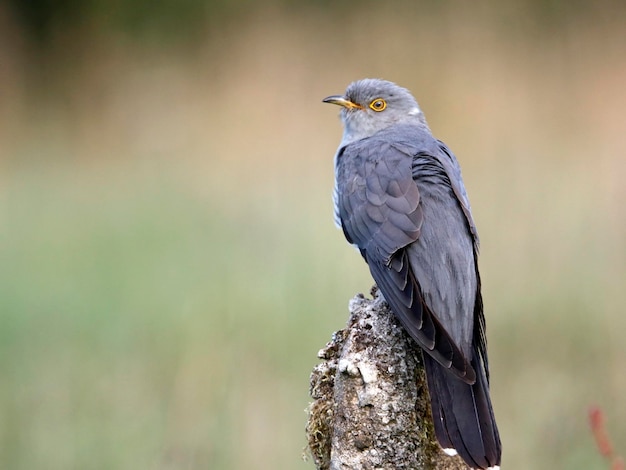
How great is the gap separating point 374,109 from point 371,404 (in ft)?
8.99

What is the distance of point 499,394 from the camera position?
4676 mm

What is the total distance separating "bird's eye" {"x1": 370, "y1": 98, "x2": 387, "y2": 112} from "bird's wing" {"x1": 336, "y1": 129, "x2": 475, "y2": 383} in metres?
0.76

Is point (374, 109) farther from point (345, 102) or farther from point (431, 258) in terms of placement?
point (431, 258)

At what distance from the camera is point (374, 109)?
4.93m

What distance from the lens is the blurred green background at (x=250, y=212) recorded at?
4.55 meters

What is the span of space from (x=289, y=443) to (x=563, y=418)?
1.33m

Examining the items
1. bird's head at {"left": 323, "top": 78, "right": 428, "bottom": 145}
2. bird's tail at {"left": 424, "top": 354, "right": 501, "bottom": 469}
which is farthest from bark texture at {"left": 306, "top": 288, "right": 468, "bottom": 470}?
bird's head at {"left": 323, "top": 78, "right": 428, "bottom": 145}

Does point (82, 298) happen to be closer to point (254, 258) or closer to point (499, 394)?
point (254, 258)

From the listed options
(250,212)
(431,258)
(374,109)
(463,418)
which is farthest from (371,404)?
(250,212)

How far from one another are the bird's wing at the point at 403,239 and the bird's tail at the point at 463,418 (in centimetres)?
4

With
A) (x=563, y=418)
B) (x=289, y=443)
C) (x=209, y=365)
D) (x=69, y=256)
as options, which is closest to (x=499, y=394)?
(x=563, y=418)

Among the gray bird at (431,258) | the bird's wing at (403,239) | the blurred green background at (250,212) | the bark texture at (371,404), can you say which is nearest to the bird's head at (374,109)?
the gray bird at (431,258)

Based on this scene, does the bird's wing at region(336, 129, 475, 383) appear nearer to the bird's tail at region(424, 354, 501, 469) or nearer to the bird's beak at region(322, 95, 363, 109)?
the bird's tail at region(424, 354, 501, 469)

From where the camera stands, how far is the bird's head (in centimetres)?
488
